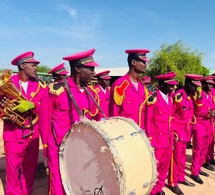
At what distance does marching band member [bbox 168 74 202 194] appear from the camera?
16.9 ft

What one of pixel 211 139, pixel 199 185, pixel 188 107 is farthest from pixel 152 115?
pixel 211 139

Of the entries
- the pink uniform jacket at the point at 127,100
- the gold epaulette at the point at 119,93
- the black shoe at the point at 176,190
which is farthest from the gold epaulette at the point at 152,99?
the black shoe at the point at 176,190

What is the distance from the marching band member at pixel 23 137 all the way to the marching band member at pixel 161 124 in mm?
1928

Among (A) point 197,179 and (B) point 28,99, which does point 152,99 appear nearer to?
(B) point 28,99

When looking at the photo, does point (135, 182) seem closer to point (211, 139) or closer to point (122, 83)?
point (122, 83)

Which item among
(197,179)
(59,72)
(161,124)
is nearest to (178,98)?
(161,124)

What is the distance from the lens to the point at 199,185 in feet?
18.1

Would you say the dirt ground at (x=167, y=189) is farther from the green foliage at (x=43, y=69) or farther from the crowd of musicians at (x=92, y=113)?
the green foliage at (x=43, y=69)

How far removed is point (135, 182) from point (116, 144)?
0.43 meters

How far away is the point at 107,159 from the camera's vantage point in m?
2.45

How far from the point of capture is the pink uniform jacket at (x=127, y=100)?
4.35 meters

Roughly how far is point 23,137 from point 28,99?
24.7 inches

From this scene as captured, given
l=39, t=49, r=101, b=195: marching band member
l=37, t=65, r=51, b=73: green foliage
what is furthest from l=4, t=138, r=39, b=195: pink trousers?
l=37, t=65, r=51, b=73: green foliage

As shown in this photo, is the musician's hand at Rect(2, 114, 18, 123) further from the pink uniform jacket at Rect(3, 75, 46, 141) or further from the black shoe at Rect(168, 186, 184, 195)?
the black shoe at Rect(168, 186, 184, 195)
